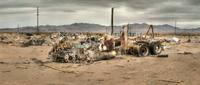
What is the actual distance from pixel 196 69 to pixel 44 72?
10.0 metres

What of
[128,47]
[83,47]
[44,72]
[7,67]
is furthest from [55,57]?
[128,47]

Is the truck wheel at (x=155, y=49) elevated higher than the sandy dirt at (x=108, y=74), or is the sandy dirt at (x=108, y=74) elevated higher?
the truck wheel at (x=155, y=49)

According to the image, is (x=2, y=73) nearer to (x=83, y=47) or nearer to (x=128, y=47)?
(x=83, y=47)

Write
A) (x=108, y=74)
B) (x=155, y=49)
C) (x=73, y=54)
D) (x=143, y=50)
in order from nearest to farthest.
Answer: (x=108, y=74) → (x=73, y=54) → (x=143, y=50) → (x=155, y=49)

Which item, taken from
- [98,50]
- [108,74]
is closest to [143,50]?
[98,50]

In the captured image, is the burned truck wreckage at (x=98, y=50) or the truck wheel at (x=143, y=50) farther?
the truck wheel at (x=143, y=50)

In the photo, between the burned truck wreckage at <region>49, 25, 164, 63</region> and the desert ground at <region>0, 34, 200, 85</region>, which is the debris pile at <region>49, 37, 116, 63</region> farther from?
the desert ground at <region>0, 34, 200, 85</region>

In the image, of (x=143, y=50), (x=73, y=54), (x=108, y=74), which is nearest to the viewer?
(x=108, y=74)

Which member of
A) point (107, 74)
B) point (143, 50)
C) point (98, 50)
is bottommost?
point (107, 74)

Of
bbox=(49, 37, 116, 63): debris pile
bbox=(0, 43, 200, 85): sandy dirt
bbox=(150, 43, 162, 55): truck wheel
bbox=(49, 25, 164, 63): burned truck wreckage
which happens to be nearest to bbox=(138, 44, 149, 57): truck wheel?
bbox=(49, 25, 164, 63): burned truck wreckage

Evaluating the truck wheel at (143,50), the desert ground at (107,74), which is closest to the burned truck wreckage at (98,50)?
the truck wheel at (143,50)

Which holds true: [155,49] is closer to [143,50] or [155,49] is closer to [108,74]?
[143,50]

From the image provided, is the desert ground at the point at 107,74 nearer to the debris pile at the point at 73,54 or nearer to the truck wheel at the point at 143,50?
A: the debris pile at the point at 73,54

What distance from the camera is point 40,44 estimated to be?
6147 cm
